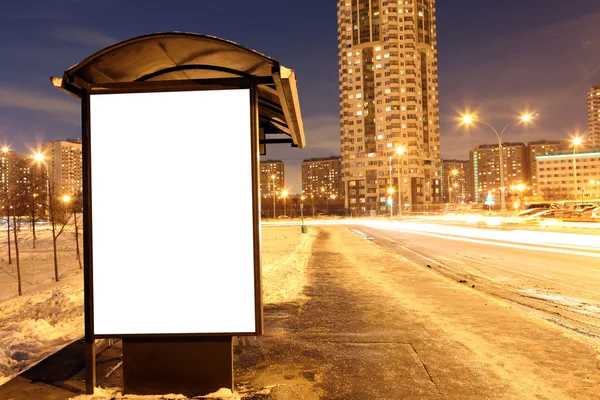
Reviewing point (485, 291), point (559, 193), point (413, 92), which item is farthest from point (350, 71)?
point (485, 291)

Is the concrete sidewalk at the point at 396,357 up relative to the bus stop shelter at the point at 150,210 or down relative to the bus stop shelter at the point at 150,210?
down

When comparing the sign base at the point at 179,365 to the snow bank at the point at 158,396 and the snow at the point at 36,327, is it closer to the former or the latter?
the snow bank at the point at 158,396

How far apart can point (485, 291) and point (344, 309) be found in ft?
12.4

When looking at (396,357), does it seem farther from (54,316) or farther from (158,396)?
(54,316)

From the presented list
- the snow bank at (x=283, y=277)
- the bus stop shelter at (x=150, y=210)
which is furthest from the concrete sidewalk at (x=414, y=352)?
the bus stop shelter at (x=150, y=210)

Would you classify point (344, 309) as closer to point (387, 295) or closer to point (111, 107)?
point (387, 295)

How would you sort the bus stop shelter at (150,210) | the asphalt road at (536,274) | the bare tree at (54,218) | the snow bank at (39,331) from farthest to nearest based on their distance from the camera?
the bare tree at (54,218), the asphalt road at (536,274), the snow bank at (39,331), the bus stop shelter at (150,210)

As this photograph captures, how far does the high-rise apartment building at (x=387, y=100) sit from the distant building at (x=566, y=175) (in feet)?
191

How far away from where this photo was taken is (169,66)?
14.6 ft

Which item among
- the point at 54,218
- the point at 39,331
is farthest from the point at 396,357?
the point at 54,218

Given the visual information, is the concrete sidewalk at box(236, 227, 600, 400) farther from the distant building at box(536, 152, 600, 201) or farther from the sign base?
the distant building at box(536, 152, 600, 201)

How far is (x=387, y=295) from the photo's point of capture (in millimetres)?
8547

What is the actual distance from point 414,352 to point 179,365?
9.36 ft

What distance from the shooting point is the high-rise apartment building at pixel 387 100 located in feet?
337
